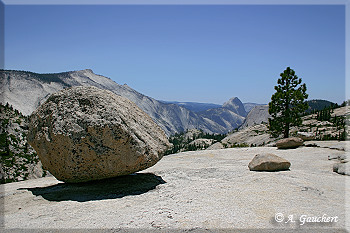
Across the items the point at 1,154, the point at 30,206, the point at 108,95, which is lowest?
the point at 1,154

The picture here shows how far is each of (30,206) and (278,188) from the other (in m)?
8.47

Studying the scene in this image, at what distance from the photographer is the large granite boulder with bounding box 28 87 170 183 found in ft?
30.7

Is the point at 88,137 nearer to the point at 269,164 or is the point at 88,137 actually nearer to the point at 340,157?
the point at 269,164

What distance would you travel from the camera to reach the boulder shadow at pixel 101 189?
8.95 meters

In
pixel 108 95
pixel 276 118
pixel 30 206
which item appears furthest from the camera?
pixel 276 118

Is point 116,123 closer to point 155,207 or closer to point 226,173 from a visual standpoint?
point 155,207

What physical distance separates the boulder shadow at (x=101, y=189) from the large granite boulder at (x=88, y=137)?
44 centimetres

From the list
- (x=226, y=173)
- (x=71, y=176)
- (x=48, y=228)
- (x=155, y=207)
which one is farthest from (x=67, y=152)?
(x=226, y=173)

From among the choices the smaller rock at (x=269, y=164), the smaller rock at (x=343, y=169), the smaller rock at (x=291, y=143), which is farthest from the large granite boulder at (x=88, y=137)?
the smaller rock at (x=291, y=143)

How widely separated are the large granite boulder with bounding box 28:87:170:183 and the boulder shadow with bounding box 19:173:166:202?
44cm

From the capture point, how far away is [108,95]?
423 inches

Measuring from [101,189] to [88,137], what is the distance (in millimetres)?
→ 2200

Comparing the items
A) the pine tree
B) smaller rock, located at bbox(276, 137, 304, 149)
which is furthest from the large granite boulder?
the pine tree

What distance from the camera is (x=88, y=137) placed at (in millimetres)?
9352
